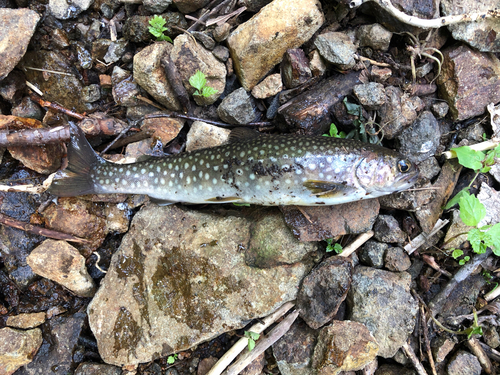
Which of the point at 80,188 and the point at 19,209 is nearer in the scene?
the point at 80,188

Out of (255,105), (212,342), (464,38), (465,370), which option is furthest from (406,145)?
(212,342)

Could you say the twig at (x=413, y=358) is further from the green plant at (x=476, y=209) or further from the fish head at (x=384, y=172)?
the fish head at (x=384, y=172)

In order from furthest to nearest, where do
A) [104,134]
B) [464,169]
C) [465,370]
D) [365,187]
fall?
[104,134] → [464,169] → [465,370] → [365,187]

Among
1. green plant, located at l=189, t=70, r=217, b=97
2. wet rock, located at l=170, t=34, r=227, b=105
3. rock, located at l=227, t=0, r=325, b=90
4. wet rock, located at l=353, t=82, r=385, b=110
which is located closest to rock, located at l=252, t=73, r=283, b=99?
rock, located at l=227, t=0, r=325, b=90

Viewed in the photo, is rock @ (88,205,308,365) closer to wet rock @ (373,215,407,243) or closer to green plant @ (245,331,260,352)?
green plant @ (245,331,260,352)

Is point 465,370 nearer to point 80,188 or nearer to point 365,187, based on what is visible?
point 365,187
